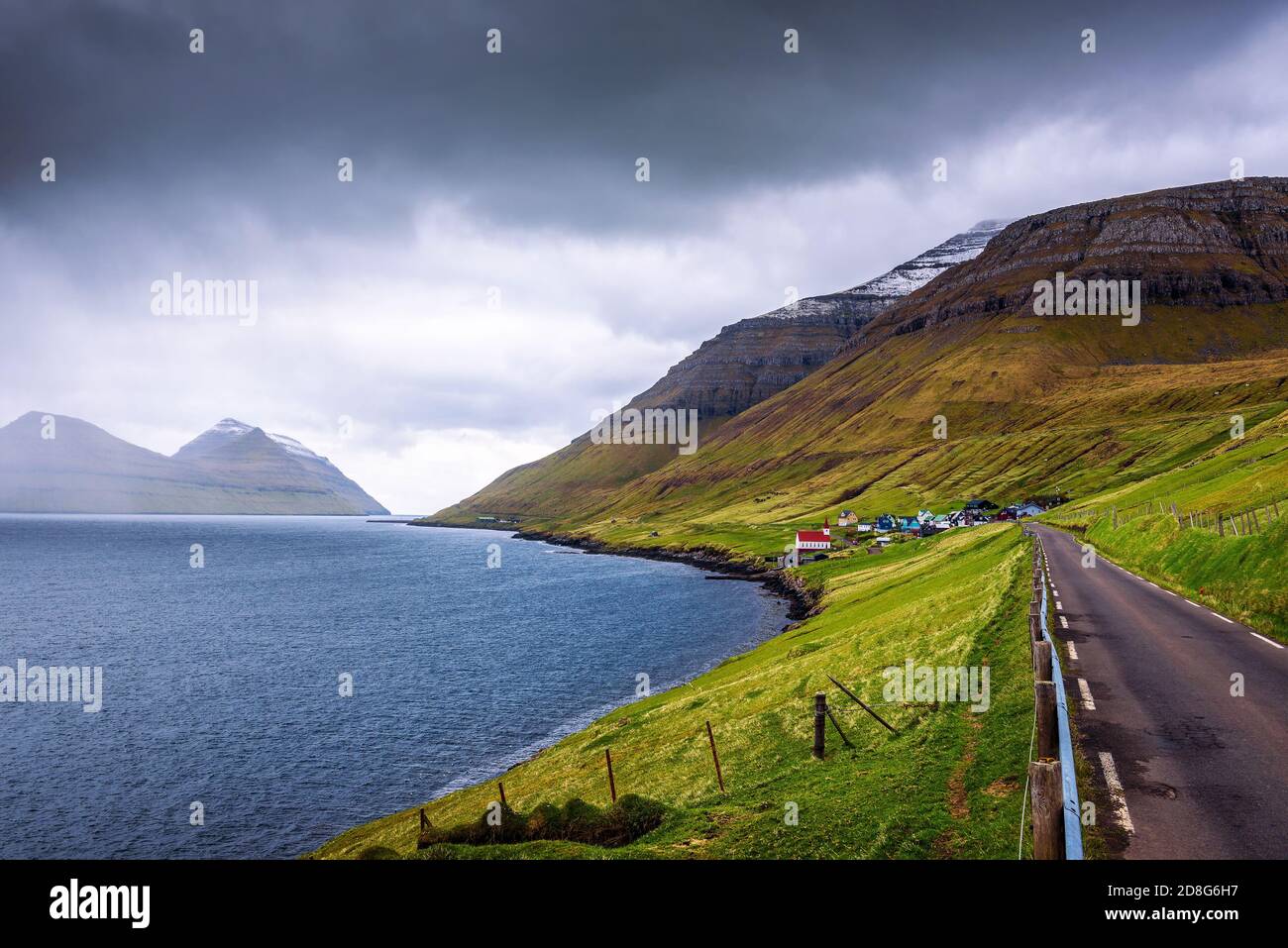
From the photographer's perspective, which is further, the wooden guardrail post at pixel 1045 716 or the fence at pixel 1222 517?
the fence at pixel 1222 517

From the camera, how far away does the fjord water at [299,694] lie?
4416 centimetres

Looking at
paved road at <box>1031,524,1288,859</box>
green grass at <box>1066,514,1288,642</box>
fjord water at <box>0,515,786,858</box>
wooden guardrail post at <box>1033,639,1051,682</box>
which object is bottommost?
fjord water at <box>0,515,786,858</box>

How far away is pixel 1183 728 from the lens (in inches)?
722

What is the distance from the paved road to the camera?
12.9 metres

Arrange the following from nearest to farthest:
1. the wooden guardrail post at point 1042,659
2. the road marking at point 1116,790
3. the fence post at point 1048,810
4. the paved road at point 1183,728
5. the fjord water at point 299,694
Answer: the fence post at point 1048,810
the paved road at point 1183,728
the road marking at point 1116,790
the wooden guardrail post at point 1042,659
the fjord water at point 299,694

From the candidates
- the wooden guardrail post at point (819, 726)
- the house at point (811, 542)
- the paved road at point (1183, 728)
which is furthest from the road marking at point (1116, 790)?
the house at point (811, 542)

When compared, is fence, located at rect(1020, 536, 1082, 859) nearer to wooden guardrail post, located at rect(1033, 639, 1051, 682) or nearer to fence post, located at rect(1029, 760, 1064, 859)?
fence post, located at rect(1029, 760, 1064, 859)

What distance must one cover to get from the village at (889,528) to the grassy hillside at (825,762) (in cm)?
10118

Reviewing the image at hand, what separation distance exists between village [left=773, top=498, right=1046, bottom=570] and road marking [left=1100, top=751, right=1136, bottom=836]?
131 meters

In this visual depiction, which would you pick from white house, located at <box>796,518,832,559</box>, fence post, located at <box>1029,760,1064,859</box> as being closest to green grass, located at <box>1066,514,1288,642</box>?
fence post, located at <box>1029,760,1064,859</box>

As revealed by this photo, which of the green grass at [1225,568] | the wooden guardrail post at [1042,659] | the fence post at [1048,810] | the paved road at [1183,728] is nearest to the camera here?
the fence post at [1048,810]

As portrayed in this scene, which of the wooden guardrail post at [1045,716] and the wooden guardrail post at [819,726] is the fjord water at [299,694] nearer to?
the wooden guardrail post at [819,726]
